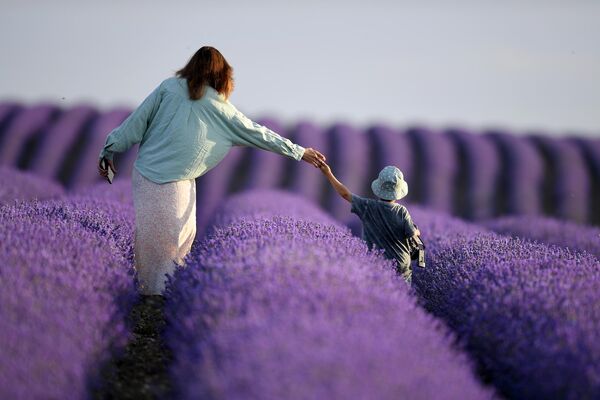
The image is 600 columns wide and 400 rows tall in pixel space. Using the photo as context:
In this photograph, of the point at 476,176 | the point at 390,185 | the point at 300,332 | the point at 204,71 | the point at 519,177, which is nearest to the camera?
the point at 300,332

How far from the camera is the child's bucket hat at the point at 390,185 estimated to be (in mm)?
3980

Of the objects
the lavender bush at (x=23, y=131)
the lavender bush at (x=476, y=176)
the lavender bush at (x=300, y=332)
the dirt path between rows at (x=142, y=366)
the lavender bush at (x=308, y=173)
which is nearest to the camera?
the lavender bush at (x=300, y=332)

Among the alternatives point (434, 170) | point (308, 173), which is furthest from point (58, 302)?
point (434, 170)

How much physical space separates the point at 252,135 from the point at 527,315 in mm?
1999

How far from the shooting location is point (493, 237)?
4848 mm

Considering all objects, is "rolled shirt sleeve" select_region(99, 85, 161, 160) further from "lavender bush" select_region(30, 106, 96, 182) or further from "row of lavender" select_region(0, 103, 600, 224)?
"lavender bush" select_region(30, 106, 96, 182)

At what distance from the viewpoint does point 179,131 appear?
12.5ft

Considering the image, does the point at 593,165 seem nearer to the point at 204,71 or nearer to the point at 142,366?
the point at 204,71

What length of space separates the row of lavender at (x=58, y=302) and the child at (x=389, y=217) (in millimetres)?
1540

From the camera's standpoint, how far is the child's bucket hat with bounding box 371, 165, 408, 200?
13.1 feet

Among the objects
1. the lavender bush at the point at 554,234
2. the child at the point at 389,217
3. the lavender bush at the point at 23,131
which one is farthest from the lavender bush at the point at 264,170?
the child at the point at 389,217

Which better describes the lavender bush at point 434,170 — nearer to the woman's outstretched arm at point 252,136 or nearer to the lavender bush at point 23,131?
the lavender bush at point 23,131

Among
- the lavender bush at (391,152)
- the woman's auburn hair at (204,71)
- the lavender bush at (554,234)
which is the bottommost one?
the lavender bush at (391,152)

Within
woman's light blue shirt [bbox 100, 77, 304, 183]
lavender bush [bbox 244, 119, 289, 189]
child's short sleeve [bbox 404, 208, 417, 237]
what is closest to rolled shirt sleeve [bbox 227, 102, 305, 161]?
woman's light blue shirt [bbox 100, 77, 304, 183]
